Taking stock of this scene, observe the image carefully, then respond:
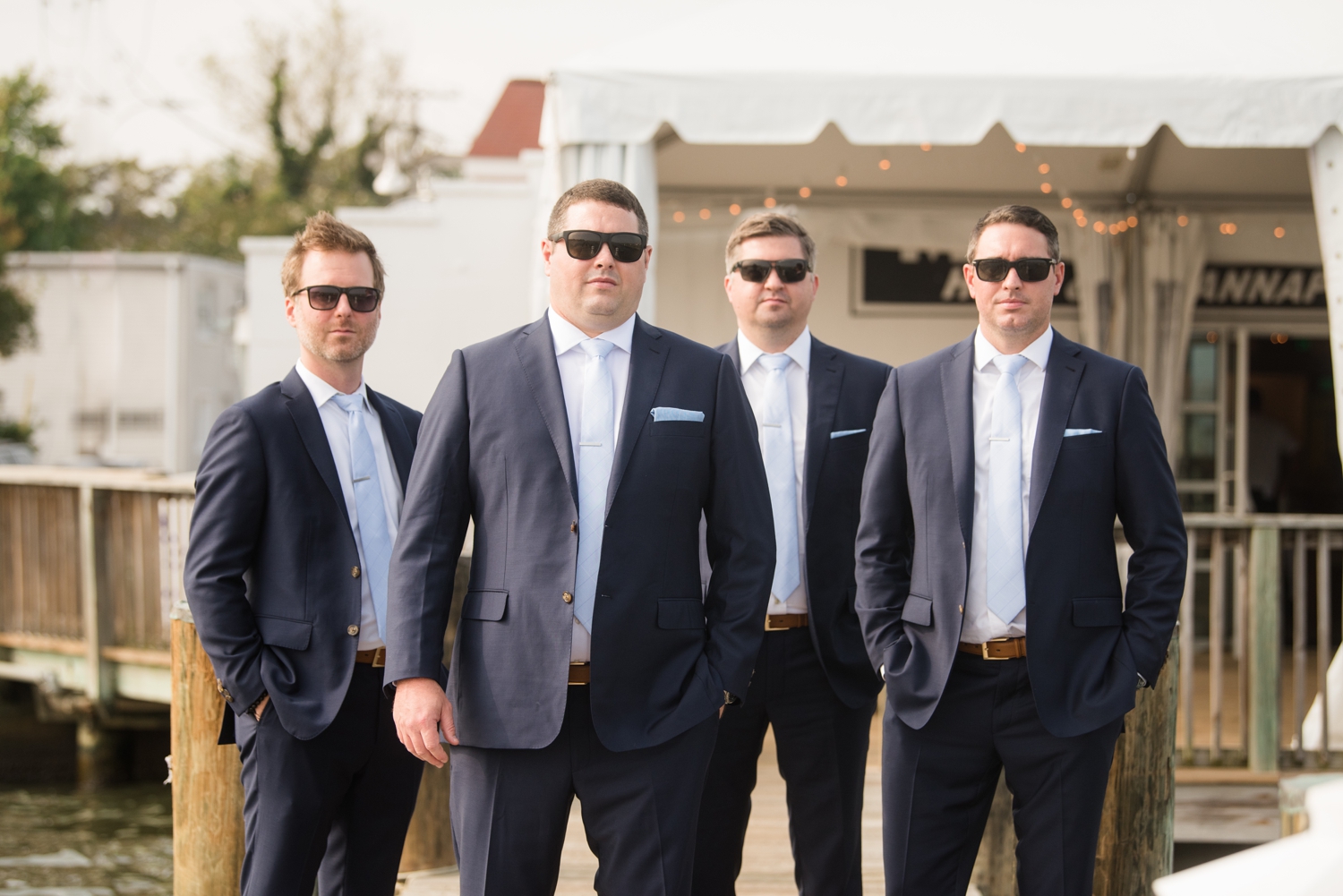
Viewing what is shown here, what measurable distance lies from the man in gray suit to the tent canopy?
9.77ft

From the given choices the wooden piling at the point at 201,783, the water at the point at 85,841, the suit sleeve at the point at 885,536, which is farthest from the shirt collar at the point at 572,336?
the water at the point at 85,841

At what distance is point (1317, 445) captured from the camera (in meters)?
10.5

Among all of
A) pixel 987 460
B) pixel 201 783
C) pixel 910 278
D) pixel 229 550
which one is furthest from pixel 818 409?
pixel 910 278

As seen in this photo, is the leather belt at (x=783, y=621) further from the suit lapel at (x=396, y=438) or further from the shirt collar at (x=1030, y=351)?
the suit lapel at (x=396, y=438)

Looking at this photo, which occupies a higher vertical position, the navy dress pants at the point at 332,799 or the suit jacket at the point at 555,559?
the suit jacket at the point at 555,559

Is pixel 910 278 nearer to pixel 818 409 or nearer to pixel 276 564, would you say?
pixel 818 409

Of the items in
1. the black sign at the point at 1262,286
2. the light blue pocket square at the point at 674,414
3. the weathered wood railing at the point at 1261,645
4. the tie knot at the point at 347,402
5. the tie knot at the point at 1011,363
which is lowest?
the weathered wood railing at the point at 1261,645

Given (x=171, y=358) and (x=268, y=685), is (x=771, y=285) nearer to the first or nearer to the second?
(x=268, y=685)

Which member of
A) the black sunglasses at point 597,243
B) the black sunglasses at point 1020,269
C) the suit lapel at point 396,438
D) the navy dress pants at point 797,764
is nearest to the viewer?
the black sunglasses at point 597,243

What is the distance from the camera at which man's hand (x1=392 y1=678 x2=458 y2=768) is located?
227 centimetres

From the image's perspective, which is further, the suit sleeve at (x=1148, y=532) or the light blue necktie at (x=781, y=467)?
the light blue necktie at (x=781, y=467)

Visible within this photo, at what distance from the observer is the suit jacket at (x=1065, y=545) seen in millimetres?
2578

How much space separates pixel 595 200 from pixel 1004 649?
1.28 m

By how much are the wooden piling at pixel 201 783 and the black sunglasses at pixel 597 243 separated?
4.76ft
